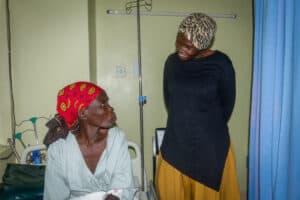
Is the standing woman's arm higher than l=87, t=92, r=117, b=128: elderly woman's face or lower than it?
higher

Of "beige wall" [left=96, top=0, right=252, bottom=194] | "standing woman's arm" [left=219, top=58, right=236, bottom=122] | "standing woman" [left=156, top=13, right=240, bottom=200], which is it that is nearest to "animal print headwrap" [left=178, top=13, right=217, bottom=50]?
"standing woman" [left=156, top=13, right=240, bottom=200]

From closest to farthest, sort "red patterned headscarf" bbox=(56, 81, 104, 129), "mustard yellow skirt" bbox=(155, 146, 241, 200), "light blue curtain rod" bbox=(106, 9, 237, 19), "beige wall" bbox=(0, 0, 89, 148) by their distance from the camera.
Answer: "red patterned headscarf" bbox=(56, 81, 104, 129)
"mustard yellow skirt" bbox=(155, 146, 241, 200)
"beige wall" bbox=(0, 0, 89, 148)
"light blue curtain rod" bbox=(106, 9, 237, 19)

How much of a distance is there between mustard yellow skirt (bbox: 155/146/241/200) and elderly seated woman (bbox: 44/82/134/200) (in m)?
0.22

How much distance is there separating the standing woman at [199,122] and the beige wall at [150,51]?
0.79 m

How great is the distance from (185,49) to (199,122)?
1.24 ft

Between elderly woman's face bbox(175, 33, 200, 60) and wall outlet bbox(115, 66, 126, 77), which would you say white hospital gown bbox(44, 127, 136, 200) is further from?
wall outlet bbox(115, 66, 126, 77)

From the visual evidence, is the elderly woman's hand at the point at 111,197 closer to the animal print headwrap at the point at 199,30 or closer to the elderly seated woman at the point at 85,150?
the elderly seated woman at the point at 85,150

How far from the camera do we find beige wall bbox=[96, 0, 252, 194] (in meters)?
1.99

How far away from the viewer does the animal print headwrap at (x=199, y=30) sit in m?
1.12

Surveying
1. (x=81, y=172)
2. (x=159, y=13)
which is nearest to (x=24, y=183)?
(x=81, y=172)

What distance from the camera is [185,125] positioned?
1.22m

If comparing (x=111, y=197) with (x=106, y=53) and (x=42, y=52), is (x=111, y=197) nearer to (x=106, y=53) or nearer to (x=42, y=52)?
(x=42, y=52)

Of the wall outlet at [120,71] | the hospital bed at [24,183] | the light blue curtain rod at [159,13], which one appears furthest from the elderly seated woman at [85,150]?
the light blue curtain rod at [159,13]

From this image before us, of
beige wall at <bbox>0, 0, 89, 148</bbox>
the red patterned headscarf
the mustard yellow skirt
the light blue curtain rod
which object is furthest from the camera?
the light blue curtain rod
